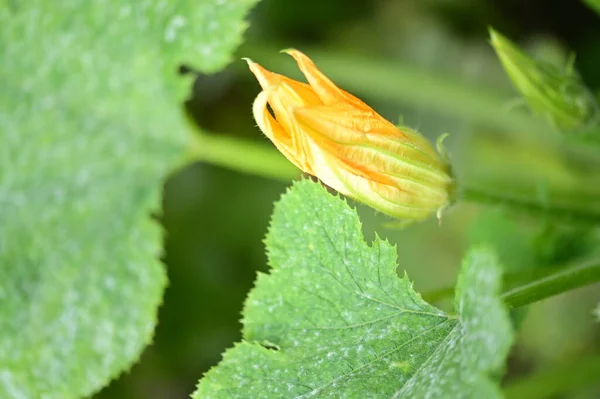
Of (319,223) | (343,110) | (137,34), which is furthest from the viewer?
(137,34)

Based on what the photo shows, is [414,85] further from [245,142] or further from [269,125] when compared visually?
[269,125]

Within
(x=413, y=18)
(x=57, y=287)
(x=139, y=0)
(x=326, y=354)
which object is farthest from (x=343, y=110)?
(x=413, y=18)

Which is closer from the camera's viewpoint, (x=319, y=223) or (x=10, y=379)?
(x=319, y=223)

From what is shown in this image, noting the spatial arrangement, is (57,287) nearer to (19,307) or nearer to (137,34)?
(19,307)

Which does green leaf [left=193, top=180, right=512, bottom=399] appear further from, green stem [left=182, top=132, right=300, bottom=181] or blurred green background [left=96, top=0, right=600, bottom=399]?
blurred green background [left=96, top=0, right=600, bottom=399]

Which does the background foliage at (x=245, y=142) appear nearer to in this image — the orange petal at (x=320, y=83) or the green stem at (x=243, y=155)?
the green stem at (x=243, y=155)

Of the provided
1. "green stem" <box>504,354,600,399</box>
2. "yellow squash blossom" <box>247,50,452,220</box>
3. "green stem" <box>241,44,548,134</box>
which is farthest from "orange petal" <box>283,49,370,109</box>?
"green stem" <box>241,44,548,134</box>
